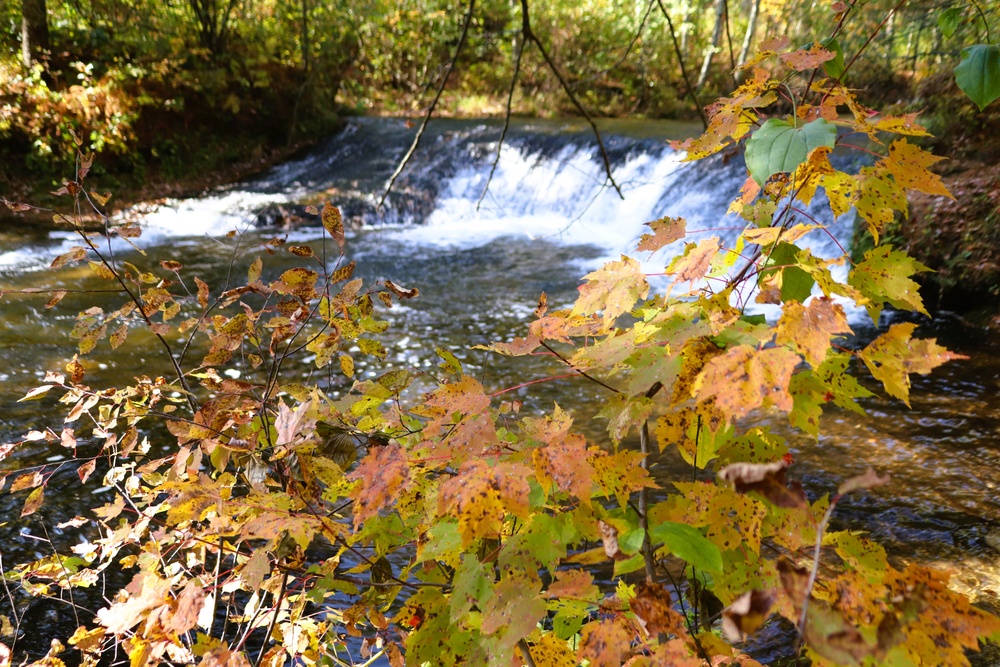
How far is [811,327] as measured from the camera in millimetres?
784

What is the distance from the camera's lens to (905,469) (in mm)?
3219

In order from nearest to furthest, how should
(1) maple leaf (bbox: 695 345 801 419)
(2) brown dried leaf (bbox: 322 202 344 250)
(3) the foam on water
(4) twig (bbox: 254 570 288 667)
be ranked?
(1) maple leaf (bbox: 695 345 801 419)
(4) twig (bbox: 254 570 288 667)
(2) brown dried leaf (bbox: 322 202 344 250)
(3) the foam on water

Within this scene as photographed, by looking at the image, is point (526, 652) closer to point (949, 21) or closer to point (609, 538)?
point (609, 538)

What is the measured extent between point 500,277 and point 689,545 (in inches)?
246

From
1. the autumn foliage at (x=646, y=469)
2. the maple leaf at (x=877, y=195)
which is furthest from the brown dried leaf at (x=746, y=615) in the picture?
the maple leaf at (x=877, y=195)

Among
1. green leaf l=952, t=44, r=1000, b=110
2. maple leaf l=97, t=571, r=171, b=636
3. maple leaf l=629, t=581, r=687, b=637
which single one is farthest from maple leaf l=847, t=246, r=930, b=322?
maple leaf l=97, t=571, r=171, b=636

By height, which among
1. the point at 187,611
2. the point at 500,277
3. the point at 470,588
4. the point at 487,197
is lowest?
the point at 500,277

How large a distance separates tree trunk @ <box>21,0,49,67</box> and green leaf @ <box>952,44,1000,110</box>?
1224 cm

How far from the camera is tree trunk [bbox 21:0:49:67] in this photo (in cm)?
968

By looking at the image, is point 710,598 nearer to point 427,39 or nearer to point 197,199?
point 197,199

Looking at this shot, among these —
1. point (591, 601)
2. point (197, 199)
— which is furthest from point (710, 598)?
point (197, 199)

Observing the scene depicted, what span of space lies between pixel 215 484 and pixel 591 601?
0.73 m

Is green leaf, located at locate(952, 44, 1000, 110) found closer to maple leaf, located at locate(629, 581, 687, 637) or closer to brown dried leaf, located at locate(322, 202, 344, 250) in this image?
maple leaf, located at locate(629, 581, 687, 637)

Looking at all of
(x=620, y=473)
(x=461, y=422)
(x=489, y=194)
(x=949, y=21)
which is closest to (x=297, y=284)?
(x=461, y=422)
